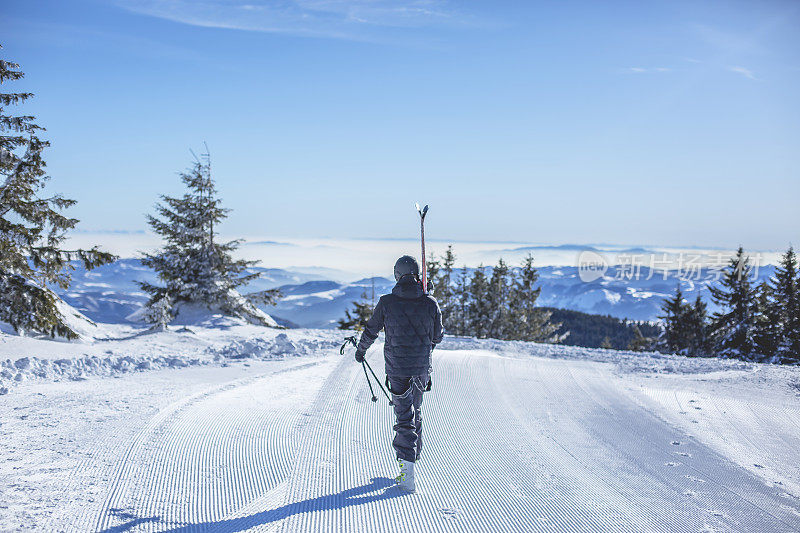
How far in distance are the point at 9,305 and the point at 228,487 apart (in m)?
11.2

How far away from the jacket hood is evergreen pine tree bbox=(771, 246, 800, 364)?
1034 inches

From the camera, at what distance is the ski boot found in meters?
4.80

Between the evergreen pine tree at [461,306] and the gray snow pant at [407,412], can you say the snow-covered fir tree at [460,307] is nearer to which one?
the evergreen pine tree at [461,306]

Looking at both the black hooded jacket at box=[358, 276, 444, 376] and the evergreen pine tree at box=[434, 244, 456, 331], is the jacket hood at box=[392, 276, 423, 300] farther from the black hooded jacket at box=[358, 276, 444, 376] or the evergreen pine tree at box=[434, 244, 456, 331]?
the evergreen pine tree at box=[434, 244, 456, 331]

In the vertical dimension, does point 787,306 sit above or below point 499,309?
above

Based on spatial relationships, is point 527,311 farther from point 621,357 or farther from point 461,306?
point 621,357

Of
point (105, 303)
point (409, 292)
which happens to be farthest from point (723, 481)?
point (105, 303)

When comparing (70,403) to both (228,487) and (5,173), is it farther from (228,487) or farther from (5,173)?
(5,173)

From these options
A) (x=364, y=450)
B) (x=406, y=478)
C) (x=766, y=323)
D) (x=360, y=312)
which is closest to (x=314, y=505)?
(x=406, y=478)

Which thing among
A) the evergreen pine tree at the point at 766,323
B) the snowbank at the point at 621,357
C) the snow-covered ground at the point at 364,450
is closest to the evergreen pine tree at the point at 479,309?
the evergreen pine tree at the point at 766,323

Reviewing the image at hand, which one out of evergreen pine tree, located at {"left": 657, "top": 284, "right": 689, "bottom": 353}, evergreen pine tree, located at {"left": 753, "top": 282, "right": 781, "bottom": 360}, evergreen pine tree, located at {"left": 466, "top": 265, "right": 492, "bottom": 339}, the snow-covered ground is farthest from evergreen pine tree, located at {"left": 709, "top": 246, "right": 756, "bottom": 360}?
the snow-covered ground

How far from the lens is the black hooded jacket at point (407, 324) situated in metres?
5.07

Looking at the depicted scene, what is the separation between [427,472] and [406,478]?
501 millimetres

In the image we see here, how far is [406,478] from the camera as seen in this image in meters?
4.85
